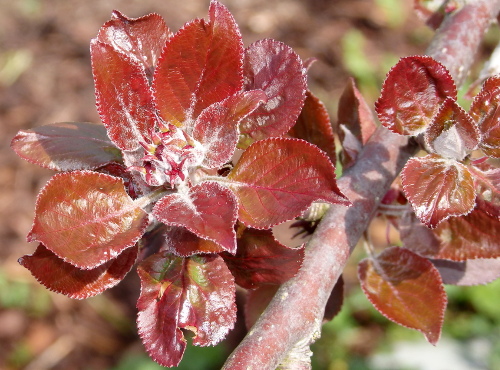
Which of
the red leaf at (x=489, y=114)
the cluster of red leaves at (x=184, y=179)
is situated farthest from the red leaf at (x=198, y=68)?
the red leaf at (x=489, y=114)

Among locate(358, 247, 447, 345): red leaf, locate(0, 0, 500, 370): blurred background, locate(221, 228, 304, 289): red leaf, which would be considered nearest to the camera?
locate(221, 228, 304, 289): red leaf

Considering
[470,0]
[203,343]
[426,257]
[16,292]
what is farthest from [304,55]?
[203,343]

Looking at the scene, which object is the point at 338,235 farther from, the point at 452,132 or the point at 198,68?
the point at 198,68

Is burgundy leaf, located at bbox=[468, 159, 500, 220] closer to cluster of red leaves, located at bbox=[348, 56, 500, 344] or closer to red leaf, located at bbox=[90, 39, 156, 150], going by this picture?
cluster of red leaves, located at bbox=[348, 56, 500, 344]

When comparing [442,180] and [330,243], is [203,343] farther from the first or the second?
[442,180]

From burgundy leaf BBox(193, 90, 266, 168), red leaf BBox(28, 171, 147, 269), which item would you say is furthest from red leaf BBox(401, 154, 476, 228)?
red leaf BBox(28, 171, 147, 269)

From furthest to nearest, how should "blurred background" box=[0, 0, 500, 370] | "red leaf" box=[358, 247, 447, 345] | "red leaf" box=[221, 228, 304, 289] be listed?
"blurred background" box=[0, 0, 500, 370] → "red leaf" box=[358, 247, 447, 345] → "red leaf" box=[221, 228, 304, 289]

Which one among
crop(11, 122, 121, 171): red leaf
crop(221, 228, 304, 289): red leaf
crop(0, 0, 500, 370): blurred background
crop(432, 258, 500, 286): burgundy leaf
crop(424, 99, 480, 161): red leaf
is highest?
crop(424, 99, 480, 161): red leaf

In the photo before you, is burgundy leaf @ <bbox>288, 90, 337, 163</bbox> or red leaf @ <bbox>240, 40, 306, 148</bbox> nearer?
red leaf @ <bbox>240, 40, 306, 148</bbox>
